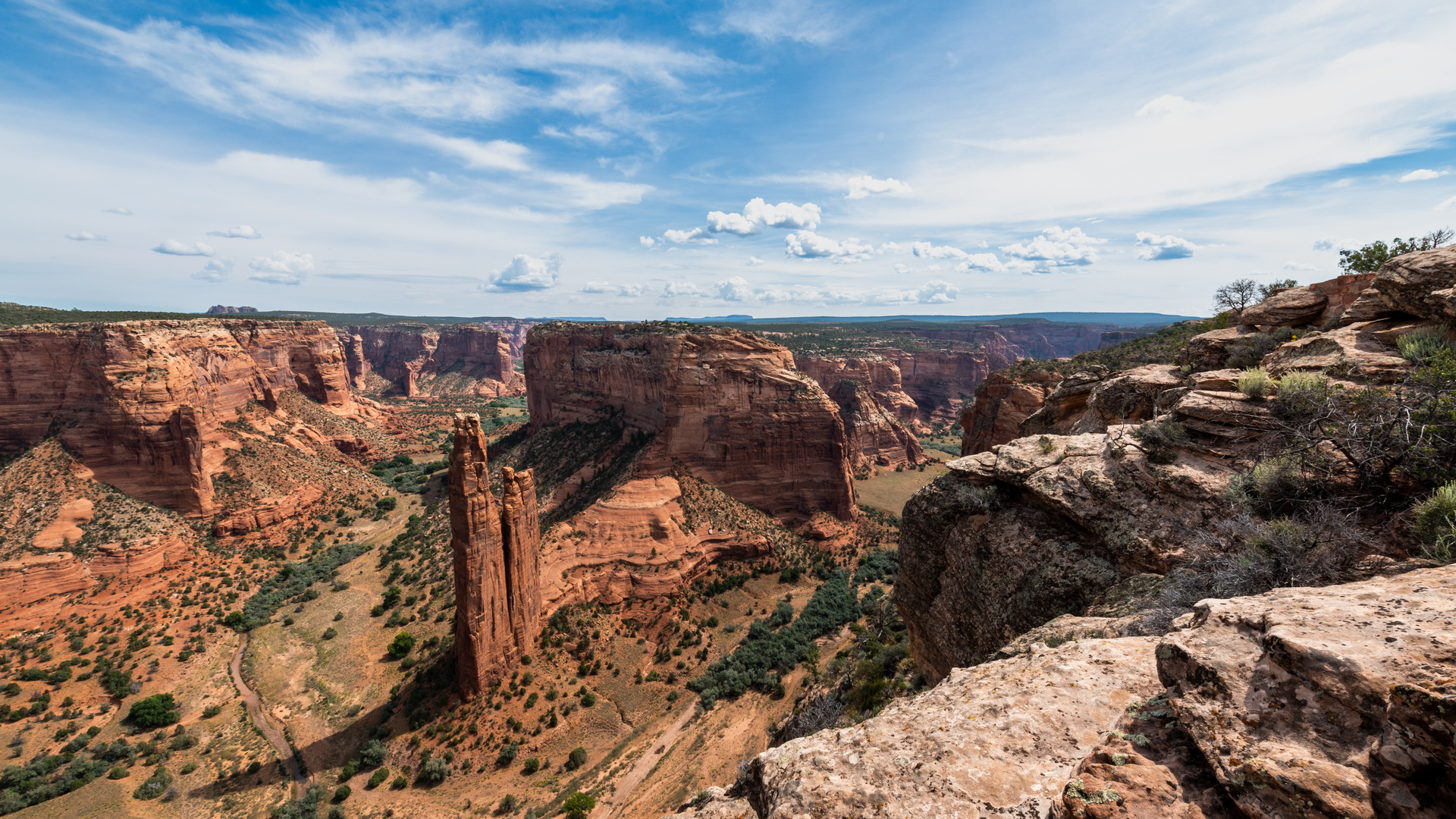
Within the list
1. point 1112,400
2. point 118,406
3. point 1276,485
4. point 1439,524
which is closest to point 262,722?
point 118,406

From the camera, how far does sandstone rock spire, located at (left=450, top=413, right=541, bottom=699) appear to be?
29.9 m

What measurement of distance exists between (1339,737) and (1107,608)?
19.1ft

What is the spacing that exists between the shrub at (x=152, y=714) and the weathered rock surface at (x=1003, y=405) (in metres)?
60.7

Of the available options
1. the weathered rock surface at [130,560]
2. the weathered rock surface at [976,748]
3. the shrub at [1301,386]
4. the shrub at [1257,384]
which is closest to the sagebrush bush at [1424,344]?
the shrub at [1301,386]

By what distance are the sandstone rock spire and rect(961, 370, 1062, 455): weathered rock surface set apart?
37232 mm

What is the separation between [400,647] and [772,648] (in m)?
27.9

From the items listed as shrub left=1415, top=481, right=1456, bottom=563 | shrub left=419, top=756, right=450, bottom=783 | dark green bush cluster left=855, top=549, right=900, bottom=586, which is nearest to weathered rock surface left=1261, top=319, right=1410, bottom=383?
shrub left=1415, top=481, right=1456, bottom=563

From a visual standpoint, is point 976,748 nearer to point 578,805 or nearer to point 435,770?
point 578,805

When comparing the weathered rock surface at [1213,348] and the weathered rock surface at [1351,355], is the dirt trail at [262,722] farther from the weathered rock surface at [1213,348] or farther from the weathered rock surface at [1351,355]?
the weathered rock surface at [1213,348]

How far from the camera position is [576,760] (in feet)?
100

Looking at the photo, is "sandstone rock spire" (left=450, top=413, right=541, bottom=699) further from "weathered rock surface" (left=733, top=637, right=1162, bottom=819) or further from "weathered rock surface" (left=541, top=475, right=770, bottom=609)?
"weathered rock surface" (left=733, top=637, right=1162, bottom=819)

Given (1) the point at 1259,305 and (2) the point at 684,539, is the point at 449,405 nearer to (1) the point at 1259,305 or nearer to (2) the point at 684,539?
(2) the point at 684,539

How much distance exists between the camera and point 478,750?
3036cm

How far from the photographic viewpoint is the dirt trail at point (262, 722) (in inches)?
1156
